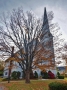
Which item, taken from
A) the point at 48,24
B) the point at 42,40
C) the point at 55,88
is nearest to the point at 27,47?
the point at 42,40

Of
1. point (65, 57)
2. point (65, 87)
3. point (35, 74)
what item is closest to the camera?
point (65, 87)

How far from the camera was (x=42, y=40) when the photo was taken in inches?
910

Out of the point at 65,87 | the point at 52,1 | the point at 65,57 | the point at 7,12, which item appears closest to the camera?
the point at 65,87

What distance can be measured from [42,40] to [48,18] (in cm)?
470

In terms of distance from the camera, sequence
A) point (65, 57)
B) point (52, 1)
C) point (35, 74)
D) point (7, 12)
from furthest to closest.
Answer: point (35, 74), point (7, 12), point (65, 57), point (52, 1)

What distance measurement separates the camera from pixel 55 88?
10492mm

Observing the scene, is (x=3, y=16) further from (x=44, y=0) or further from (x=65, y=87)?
(x=65, y=87)

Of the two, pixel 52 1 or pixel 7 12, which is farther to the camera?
pixel 7 12

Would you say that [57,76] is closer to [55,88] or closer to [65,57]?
[65,57]

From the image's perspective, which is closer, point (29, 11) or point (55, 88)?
point (55, 88)

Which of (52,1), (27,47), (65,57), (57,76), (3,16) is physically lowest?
(57,76)

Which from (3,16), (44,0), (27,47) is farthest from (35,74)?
(44,0)

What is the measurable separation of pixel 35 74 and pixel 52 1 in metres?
23.2

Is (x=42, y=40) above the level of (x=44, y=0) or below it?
below
